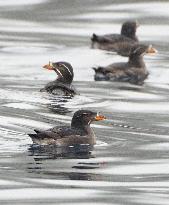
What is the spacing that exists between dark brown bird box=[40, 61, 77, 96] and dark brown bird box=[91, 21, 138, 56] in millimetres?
3993

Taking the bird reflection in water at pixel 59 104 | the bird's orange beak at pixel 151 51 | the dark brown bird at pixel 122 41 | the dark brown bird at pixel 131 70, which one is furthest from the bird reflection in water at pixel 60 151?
the dark brown bird at pixel 122 41

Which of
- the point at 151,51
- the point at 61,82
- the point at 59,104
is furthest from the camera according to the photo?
the point at 151,51

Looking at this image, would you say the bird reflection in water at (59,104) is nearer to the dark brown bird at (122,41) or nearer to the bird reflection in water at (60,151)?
the bird reflection in water at (60,151)

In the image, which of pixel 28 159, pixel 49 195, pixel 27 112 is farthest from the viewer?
pixel 27 112

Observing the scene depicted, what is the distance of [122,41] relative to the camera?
29266mm

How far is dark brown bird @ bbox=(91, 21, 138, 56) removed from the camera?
28.7 meters

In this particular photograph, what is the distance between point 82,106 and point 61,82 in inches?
65.2

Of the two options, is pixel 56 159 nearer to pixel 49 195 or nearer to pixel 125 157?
pixel 125 157

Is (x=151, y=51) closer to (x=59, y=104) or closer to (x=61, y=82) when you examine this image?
(x=61, y=82)

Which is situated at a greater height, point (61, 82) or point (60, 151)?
point (61, 82)

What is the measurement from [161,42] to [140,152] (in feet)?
36.3

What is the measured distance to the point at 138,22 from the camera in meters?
31.3

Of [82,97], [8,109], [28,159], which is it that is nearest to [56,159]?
[28,159]

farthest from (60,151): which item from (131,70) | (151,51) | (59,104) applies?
(151,51)
